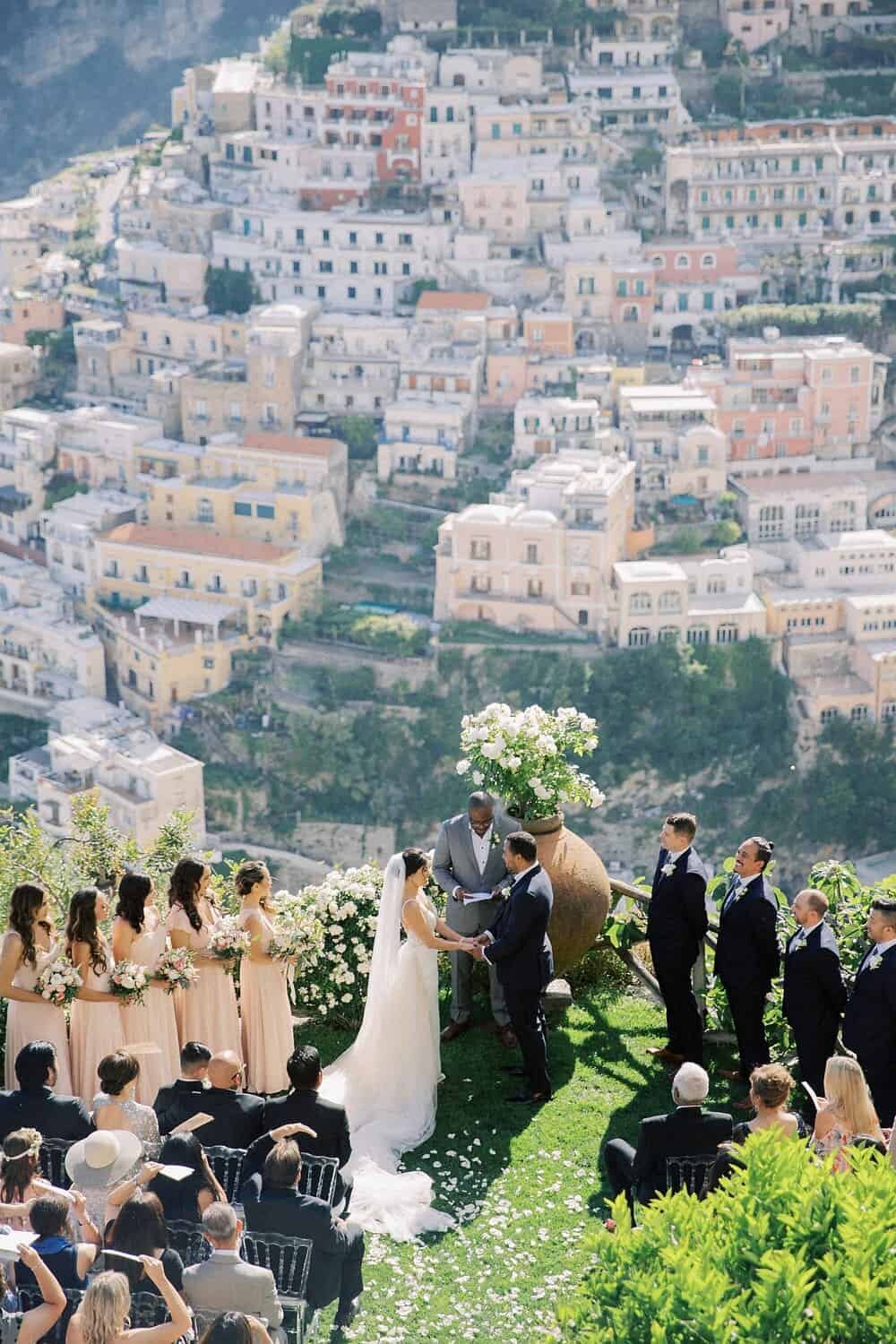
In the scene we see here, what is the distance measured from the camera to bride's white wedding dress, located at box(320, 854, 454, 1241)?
19.0ft

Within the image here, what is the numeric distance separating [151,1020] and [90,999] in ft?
0.71

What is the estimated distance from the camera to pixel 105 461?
33250 mm

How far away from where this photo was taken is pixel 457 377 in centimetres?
3275

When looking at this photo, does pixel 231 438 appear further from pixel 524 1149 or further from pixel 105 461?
pixel 524 1149

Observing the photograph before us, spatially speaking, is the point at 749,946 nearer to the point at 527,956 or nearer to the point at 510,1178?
the point at 527,956

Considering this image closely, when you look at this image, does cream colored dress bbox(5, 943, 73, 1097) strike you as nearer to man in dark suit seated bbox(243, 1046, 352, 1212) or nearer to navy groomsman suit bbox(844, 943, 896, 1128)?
man in dark suit seated bbox(243, 1046, 352, 1212)

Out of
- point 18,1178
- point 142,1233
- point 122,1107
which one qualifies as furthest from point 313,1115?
point 18,1178

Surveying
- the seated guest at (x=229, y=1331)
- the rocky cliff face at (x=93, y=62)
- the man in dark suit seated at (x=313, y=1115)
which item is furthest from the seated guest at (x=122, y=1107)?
the rocky cliff face at (x=93, y=62)

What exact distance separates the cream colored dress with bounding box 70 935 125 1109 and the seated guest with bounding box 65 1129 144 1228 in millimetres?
853

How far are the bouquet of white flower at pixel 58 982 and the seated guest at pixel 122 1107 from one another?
554 millimetres

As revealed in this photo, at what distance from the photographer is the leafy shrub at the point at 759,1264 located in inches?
138

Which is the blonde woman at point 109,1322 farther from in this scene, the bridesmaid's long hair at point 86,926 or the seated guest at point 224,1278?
the bridesmaid's long hair at point 86,926

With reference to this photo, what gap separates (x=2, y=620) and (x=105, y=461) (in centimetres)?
420

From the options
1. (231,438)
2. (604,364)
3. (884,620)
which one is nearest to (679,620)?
(884,620)
